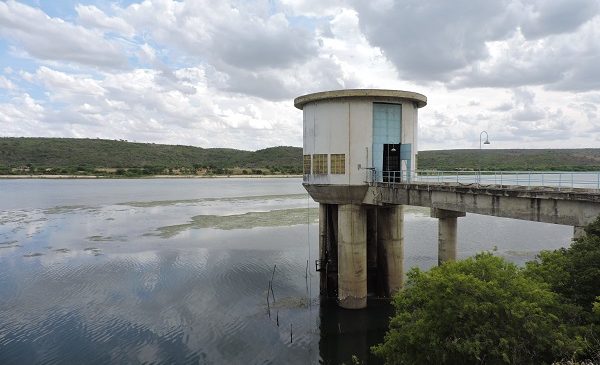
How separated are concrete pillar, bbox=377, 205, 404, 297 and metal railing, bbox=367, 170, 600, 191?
2.24 meters

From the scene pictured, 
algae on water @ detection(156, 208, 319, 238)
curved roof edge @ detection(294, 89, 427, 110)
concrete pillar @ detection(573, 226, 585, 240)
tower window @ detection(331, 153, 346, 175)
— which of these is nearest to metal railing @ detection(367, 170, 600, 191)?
tower window @ detection(331, 153, 346, 175)

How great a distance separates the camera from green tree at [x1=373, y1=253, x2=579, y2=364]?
1052cm

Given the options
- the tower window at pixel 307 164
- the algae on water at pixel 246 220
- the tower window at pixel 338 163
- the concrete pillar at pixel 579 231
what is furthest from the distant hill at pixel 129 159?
the concrete pillar at pixel 579 231

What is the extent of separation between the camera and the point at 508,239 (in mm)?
42250

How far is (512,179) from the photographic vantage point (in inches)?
698

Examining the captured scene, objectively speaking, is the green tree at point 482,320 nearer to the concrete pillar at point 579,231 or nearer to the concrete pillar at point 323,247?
the concrete pillar at point 579,231

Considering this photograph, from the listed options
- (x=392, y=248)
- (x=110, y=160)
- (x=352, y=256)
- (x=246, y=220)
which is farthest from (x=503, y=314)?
(x=110, y=160)

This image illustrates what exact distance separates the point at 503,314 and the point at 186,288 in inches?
850

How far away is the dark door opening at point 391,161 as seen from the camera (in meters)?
23.6

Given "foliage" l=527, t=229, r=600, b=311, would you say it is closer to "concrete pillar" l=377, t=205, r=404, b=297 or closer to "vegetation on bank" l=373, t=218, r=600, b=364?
"vegetation on bank" l=373, t=218, r=600, b=364

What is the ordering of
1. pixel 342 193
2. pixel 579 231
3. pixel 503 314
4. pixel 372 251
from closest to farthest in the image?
1. pixel 503 314
2. pixel 579 231
3. pixel 342 193
4. pixel 372 251

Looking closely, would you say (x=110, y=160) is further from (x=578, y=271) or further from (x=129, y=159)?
(x=578, y=271)

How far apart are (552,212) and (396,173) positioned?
30.1 ft

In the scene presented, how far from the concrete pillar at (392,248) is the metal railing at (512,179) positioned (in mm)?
2244
